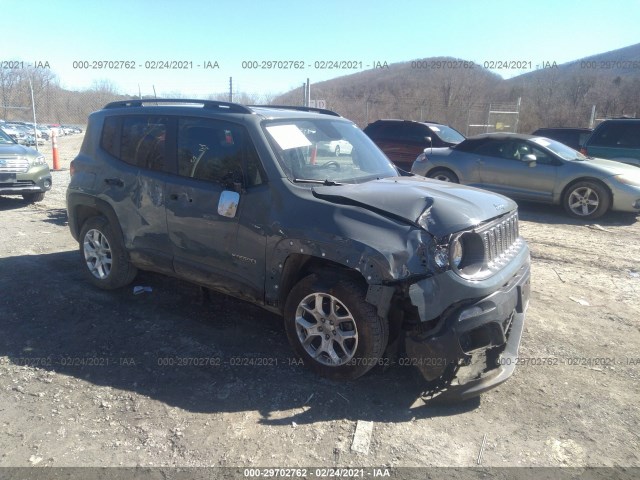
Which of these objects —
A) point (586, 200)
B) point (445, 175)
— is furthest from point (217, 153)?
point (586, 200)

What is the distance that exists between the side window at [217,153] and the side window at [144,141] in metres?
0.26

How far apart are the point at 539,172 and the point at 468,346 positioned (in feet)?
24.2

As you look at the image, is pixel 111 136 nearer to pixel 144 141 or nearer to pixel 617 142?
pixel 144 141

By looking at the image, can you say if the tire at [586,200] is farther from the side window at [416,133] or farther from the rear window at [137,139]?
the rear window at [137,139]

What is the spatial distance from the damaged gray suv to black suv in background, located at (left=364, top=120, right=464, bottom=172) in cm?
817

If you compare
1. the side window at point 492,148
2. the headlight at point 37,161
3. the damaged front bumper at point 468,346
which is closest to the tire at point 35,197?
the headlight at point 37,161

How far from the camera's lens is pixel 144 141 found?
4.52 meters

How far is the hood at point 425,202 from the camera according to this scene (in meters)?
3.09

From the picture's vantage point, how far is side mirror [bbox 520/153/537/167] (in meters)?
9.27

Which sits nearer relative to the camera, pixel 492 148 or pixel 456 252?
pixel 456 252

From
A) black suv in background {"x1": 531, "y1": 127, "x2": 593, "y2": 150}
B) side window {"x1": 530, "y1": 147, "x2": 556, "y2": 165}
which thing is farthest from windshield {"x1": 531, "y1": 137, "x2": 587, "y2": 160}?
black suv in background {"x1": 531, "y1": 127, "x2": 593, "y2": 150}

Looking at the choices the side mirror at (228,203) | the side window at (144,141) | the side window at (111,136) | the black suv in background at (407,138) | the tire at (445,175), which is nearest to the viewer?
the side mirror at (228,203)

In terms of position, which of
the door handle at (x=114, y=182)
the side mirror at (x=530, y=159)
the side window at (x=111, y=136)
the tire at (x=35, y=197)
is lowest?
the tire at (x=35, y=197)

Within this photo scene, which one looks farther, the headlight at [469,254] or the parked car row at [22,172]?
the parked car row at [22,172]
